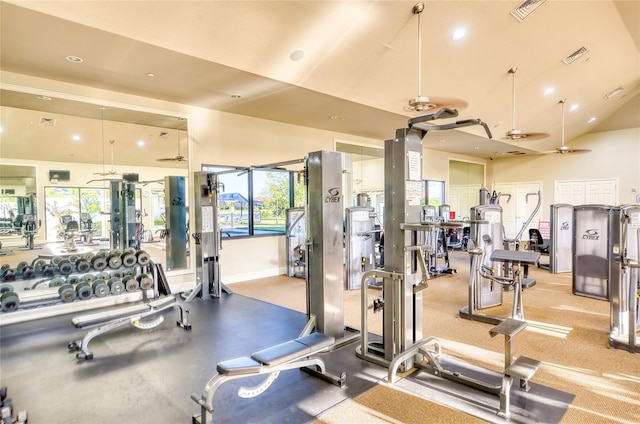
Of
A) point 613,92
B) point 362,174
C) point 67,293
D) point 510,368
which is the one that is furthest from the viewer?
point 362,174

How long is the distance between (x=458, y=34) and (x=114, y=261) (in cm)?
579

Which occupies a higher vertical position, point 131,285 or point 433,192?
point 433,192

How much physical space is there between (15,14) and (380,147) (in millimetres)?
8066

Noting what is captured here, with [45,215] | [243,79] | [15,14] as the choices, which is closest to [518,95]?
[243,79]

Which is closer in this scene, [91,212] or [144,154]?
[91,212]

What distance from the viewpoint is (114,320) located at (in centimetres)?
389

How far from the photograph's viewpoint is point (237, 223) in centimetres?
703

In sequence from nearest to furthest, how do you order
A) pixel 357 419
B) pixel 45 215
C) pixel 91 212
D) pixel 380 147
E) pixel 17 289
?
pixel 357 419
pixel 17 289
pixel 45 215
pixel 91 212
pixel 380 147

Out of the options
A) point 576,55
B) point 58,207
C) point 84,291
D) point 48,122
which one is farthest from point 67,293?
point 576,55

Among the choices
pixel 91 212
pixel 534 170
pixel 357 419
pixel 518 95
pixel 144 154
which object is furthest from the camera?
pixel 534 170

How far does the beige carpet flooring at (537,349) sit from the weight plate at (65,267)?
96.1 inches

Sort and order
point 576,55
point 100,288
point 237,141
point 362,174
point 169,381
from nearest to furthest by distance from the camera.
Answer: point 169,381 < point 100,288 < point 576,55 < point 237,141 < point 362,174

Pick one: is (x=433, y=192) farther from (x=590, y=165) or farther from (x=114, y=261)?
(x=114, y=261)

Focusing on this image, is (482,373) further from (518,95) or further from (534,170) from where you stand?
(534,170)
